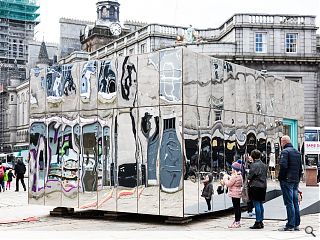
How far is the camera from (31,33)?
302 ft

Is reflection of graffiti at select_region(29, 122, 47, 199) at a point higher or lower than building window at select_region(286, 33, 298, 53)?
lower

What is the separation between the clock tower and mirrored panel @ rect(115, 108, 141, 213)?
2429 inches

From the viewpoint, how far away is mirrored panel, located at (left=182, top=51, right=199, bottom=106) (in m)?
12.1

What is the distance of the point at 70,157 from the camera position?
45.7 feet

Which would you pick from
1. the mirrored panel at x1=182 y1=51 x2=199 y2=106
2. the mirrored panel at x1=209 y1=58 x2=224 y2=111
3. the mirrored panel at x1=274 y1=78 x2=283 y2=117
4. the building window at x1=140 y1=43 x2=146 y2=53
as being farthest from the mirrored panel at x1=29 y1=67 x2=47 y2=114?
the building window at x1=140 y1=43 x2=146 y2=53

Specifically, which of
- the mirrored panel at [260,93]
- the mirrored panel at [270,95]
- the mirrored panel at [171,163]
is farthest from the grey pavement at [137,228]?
the mirrored panel at [270,95]

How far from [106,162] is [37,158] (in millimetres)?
2426

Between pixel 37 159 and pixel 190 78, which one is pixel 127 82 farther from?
pixel 37 159

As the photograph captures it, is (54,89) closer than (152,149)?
No

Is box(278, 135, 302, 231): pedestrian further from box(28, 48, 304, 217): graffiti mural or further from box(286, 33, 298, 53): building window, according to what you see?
box(286, 33, 298, 53): building window

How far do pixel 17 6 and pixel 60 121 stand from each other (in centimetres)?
7974

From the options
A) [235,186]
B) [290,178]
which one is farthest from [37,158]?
[290,178]

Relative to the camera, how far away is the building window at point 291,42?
160 feet
